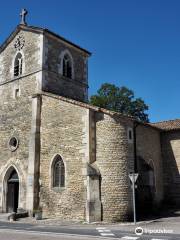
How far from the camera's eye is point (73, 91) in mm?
22484

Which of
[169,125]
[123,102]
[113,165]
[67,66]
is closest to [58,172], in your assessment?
[113,165]

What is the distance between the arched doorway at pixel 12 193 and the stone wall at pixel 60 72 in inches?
237

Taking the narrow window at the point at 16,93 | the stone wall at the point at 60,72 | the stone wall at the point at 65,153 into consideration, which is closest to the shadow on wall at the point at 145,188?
the stone wall at the point at 65,153

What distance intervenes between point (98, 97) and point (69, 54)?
14080 millimetres

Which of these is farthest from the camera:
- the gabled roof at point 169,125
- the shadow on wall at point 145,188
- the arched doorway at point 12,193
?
the gabled roof at point 169,125

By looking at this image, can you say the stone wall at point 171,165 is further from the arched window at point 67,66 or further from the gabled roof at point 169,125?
the arched window at point 67,66

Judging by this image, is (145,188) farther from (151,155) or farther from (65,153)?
(65,153)

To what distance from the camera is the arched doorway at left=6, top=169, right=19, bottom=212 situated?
1970 centimetres

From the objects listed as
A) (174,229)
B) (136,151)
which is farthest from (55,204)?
(174,229)

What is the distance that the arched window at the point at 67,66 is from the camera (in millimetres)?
22250

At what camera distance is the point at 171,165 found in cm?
2183

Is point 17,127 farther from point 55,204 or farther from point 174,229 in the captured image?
point 174,229

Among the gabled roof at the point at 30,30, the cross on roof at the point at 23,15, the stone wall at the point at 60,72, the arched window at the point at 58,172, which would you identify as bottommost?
the arched window at the point at 58,172

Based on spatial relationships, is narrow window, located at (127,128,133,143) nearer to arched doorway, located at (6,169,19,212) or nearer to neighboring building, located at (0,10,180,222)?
neighboring building, located at (0,10,180,222)
